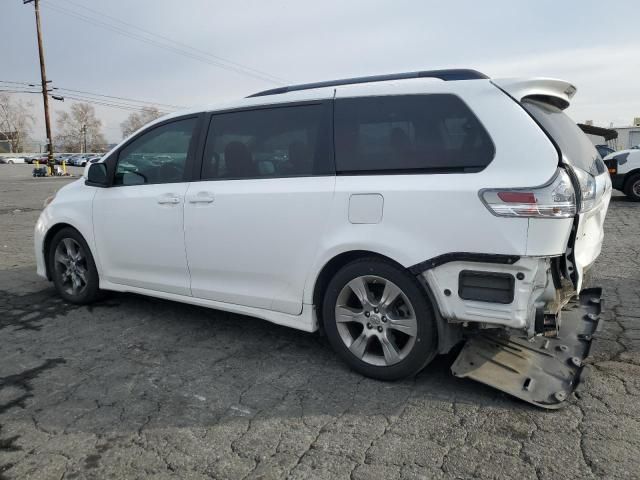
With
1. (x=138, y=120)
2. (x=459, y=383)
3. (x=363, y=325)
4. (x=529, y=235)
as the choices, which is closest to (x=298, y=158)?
(x=363, y=325)

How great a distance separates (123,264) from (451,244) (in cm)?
295

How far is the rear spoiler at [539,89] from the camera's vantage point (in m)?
2.92

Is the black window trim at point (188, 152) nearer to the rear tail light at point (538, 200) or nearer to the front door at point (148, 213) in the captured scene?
the front door at point (148, 213)

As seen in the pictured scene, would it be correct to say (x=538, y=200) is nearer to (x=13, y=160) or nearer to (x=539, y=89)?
(x=539, y=89)

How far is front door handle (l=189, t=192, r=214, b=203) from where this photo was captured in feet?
12.3

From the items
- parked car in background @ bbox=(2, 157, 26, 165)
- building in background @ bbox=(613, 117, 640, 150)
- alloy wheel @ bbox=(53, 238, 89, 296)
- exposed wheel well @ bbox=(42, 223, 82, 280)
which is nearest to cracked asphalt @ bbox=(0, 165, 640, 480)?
alloy wheel @ bbox=(53, 238, 89, 296)

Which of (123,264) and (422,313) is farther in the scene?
(123,264)

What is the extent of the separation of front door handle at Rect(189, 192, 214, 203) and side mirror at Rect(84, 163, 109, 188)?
115 centimetres

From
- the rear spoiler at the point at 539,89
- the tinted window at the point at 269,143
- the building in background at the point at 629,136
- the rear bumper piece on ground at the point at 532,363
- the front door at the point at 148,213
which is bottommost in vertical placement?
the rear bumper piece on ground at the point at 532,363

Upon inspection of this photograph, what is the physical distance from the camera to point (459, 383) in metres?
3.16

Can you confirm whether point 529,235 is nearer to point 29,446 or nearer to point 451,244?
point 451,244

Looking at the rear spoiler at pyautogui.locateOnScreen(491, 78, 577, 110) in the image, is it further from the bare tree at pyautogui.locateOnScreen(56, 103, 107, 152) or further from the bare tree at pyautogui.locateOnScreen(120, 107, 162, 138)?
the bare tree at pyautogui.locateOnScreen(56, 103, 107, 152)

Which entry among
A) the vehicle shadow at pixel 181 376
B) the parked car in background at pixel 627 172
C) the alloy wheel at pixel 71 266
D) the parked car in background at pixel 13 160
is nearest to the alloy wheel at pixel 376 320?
the vehicle shadow at pixel 181 376

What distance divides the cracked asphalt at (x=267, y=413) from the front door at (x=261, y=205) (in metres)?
0.51
